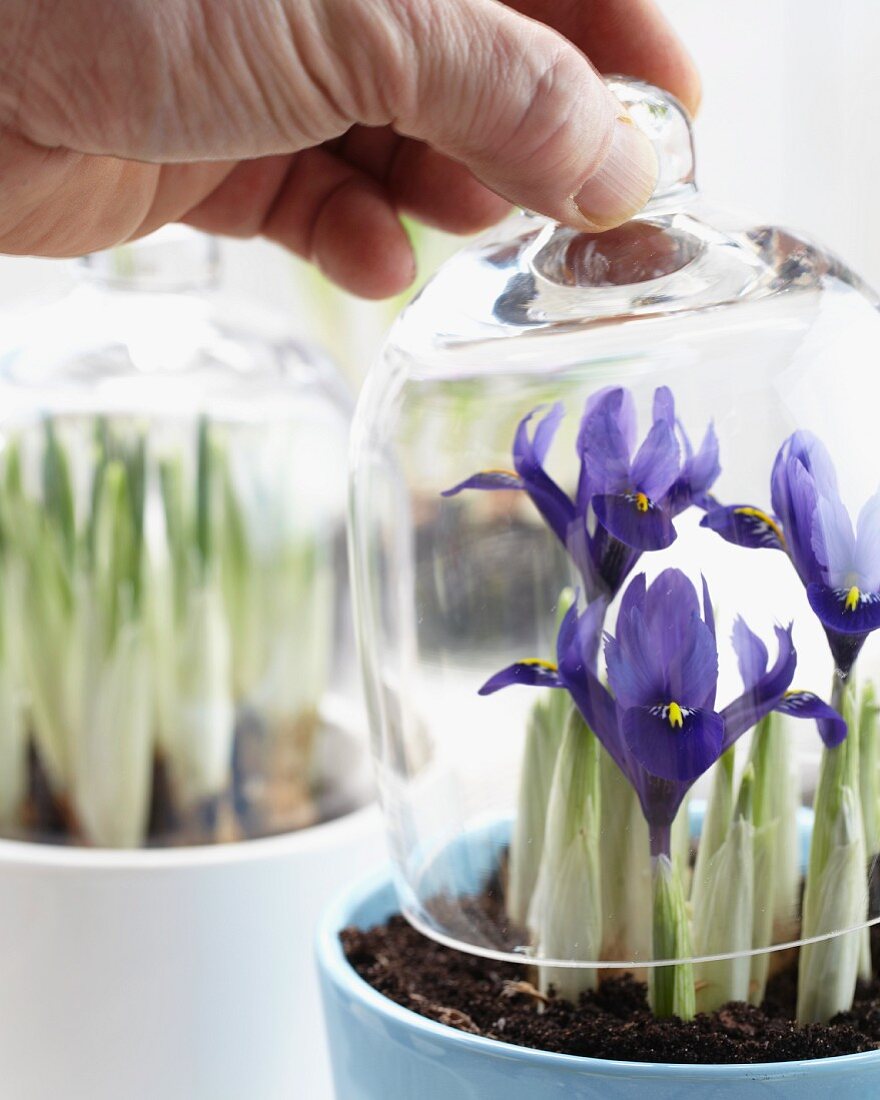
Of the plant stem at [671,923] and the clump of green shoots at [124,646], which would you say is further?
the clump of green shoots at [124,646]

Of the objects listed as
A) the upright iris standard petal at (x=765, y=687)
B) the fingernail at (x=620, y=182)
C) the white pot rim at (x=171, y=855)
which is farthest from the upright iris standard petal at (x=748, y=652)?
the white pot rim at (x=171, y=855)

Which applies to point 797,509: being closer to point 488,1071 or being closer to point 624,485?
point 624,485

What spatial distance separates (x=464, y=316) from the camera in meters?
0.40

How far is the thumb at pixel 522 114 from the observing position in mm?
329

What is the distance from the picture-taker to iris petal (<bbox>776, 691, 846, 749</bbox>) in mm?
369

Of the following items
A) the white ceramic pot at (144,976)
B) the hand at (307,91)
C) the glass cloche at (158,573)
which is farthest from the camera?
the glass cloche at (158,573)

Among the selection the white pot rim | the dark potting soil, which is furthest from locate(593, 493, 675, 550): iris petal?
the white pot rim

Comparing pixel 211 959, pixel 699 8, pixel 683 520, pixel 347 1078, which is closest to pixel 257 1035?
pixel 211 959

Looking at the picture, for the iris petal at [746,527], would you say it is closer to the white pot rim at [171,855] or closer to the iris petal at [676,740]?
the iris petal at [676,740]

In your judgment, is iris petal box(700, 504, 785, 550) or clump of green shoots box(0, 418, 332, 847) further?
clump of green shoots box(0, 418, 332, 847)

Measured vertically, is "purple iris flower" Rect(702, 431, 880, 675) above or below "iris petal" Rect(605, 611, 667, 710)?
above

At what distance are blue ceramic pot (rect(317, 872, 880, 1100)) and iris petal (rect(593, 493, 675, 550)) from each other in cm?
13

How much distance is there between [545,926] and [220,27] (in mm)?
252

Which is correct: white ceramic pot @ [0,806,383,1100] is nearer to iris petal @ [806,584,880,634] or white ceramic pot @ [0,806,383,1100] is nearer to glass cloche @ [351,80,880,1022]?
glass cloche @ [351,80,880,1022]
